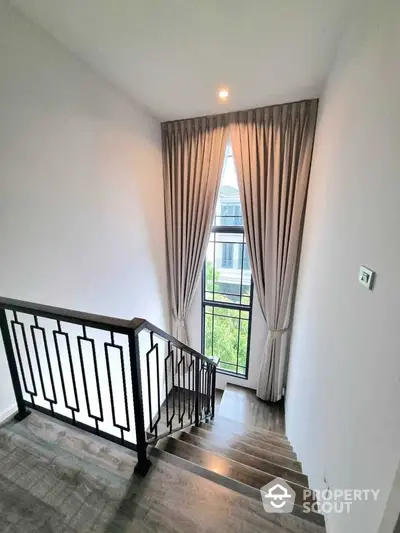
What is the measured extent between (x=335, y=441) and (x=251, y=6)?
2.70 metres

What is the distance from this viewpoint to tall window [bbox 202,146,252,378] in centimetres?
366

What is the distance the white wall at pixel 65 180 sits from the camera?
163cm

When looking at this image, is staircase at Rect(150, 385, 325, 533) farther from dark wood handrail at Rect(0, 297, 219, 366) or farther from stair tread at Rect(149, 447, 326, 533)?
dark wood handrail at Rect(0, 297, 219, 366)

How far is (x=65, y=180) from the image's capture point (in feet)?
6.59

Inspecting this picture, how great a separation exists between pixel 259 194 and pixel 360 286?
2.28 meters

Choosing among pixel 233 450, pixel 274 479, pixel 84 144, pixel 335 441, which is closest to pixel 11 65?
pixel 84 144

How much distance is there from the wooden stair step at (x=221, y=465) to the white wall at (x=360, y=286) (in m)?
0.36

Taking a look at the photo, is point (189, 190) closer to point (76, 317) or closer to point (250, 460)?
point (76, 317)

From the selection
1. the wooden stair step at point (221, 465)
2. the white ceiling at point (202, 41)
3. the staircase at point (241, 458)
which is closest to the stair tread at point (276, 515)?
the staircase at point (241, 458)

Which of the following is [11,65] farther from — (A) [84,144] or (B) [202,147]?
(B) [202,147]

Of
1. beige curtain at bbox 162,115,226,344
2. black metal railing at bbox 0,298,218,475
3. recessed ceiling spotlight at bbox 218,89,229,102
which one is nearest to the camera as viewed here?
black metal railing at bbox 0,298,218,475

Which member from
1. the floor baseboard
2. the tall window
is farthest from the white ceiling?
the floor baseboard

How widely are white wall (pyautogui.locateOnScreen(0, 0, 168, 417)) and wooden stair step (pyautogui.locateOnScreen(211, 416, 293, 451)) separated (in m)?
1.94

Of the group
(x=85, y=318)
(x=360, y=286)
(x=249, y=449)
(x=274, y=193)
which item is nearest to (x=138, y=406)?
(x=85, y=318)
